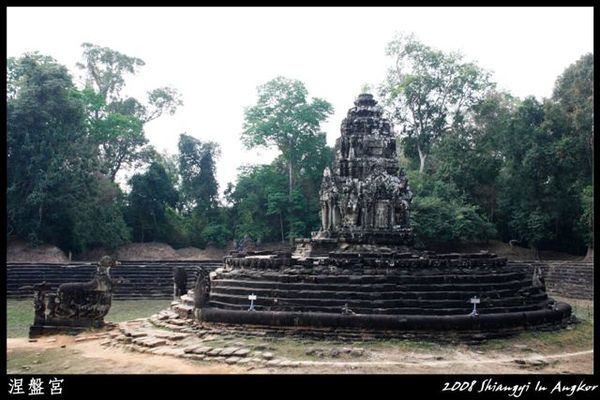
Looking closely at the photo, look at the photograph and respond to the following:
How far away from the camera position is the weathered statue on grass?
15078 mm

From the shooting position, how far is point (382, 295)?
14469 mm

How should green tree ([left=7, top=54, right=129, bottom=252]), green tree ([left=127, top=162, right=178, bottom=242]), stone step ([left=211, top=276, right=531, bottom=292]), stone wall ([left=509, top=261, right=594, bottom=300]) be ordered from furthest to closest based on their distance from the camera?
green tree ([left=127, top=162, right=178, bottom=242]), green tree ([left=7, top=54, right=129, bottom=252]), stone wall ([left=509, top=261, right=594, bottom=300]), stone step ([left=211, top=276, right=531, bottom=292])

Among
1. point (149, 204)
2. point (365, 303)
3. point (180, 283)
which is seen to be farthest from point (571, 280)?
point (149, 204)

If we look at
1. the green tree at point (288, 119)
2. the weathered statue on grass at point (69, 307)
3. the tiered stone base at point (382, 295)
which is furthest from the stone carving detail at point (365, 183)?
the green tree at point (288, 119)

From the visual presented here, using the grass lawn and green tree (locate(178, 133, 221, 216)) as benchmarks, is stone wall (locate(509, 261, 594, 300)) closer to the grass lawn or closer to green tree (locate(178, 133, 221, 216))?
the grass lawn

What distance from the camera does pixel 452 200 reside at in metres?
37.2

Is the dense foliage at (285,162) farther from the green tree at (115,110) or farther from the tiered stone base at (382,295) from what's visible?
the tiered stone base at (382,295)

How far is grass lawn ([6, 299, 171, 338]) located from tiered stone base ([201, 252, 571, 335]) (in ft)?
15.2

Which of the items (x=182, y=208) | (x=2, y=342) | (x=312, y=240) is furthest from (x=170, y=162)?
(x=2, y=342)

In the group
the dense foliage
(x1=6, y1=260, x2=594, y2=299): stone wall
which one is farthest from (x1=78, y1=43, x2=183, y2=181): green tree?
(x1=6, y1=260, x2=594, y2=299): stone wall

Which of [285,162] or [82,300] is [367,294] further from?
[285,162]

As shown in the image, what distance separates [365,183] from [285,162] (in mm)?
25461

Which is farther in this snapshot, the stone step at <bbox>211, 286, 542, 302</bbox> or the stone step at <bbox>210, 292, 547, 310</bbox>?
the stone step at <bbox>211, 286, 542, 302</bbox>

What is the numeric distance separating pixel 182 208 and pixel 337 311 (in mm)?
34983
